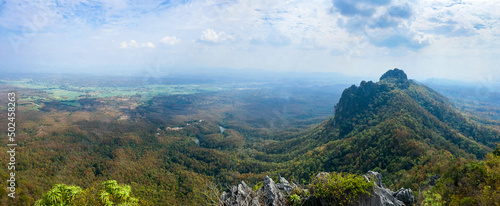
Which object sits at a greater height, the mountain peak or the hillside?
the mountain peak

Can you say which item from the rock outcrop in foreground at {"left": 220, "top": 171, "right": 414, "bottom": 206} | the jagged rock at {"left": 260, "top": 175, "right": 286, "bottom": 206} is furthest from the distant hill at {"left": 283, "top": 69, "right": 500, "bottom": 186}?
the jagged rock at {"left": 260, "top": 175, "right": 286, "bottom": 206}

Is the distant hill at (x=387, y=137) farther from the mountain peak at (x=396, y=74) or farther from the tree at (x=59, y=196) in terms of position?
the tree at (x=59, y=196)

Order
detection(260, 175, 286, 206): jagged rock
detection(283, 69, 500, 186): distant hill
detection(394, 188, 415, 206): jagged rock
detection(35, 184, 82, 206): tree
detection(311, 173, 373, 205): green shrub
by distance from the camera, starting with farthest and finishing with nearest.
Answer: detection(283, 69, 500, 186): distant hill → detection(394, 188, 415, 206): jagged rock → detection(260, 175, 286, 206): jagged rock → detection(311, 173, 373, 205): green shrub → detection(35, 184, 82, 206): tree

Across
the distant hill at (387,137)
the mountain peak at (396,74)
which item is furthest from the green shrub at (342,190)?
the mountain peak at (396,74)

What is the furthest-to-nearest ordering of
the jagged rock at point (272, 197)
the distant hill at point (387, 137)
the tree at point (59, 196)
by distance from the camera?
the distant hill at point (387, 137), the jagged rock at point (272, 197), the tree at point (59, 196)

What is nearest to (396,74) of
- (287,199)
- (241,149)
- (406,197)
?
(241,149)

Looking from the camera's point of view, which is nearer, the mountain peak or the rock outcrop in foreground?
the rock outcrop in foreground

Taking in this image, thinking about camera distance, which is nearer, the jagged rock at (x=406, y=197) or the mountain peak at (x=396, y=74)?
the jagged rock at (x=406, y=197)

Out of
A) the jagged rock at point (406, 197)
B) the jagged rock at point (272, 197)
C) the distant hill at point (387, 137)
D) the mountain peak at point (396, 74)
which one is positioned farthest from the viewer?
the mountain peak at point (396, 74)

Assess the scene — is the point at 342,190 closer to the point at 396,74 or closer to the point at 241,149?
the point at 241,149

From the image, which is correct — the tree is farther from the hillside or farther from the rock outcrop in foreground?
the rock outcrop in foreground

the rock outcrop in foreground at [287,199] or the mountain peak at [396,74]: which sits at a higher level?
the mountain peak at [396,74]
